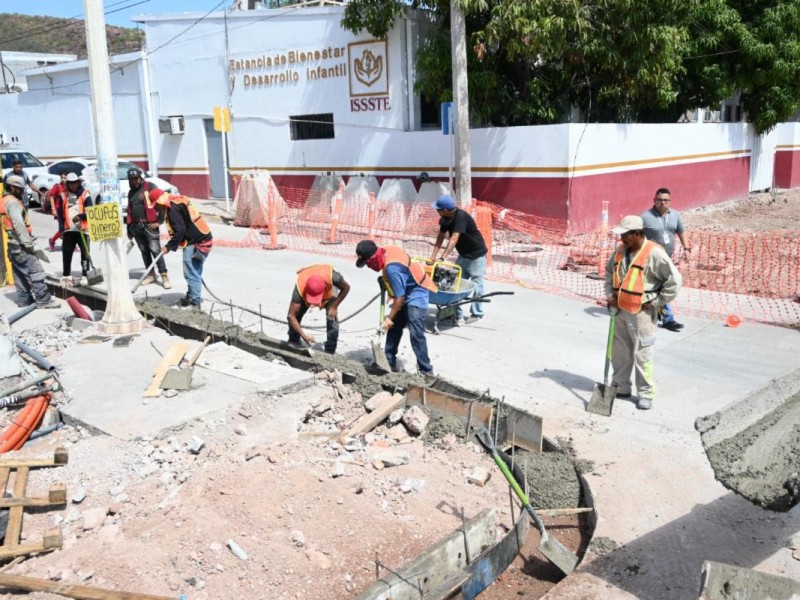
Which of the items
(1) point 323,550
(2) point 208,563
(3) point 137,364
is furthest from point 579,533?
(3) point 137,364

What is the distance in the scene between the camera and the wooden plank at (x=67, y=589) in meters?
4.18

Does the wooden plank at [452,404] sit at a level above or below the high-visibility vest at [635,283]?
below

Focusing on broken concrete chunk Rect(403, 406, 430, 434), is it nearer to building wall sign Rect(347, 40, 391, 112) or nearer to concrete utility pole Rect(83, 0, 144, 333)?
concrete utility pole Rect(83, 0, 144, 333)

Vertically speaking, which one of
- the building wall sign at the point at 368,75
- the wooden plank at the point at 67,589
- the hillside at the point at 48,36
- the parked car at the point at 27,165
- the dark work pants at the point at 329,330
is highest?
the hillside at the point at 48,36

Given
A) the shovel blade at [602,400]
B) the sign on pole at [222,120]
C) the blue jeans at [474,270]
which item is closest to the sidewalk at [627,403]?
the shovel blade at [602,400]

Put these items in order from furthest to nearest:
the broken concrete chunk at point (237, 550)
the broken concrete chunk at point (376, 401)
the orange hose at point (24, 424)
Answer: the broken concrete chunk at point (376, 401)
the orange hose at point (24, 424)
the broken concrete chunk at point (237, 550)

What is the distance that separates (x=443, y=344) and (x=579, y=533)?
3930mm

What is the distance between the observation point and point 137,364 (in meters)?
7.91

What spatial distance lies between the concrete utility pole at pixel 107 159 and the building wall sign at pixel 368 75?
10.7 m

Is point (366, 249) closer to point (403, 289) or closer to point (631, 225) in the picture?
point (403, 289)

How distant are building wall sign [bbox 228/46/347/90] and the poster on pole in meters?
12.0

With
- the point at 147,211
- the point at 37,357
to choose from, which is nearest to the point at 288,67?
the point at 147,211

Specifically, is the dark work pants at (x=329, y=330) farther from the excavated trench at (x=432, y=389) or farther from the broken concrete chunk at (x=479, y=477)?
the broken concrete chunk at (x=479, y=477)

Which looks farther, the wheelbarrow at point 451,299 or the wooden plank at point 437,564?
the wheelbarrow at point 451,299
